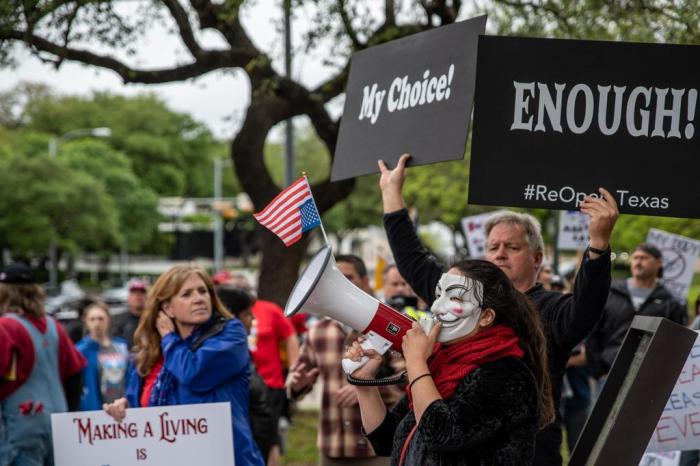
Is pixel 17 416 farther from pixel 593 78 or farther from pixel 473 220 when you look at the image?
pixel 473 220

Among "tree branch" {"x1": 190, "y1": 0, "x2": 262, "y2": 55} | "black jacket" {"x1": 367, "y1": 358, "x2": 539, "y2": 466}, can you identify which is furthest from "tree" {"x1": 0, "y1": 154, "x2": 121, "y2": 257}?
"black jacket" {"x1": 367, "y1": 358, "x2": 539, "y2": 466}

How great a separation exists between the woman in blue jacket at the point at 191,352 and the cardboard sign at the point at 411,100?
997mm

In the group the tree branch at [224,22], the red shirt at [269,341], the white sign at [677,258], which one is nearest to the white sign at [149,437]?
the red shirt at [269,341]

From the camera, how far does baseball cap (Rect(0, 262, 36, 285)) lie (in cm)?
593

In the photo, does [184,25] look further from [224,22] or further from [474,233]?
[474,233]

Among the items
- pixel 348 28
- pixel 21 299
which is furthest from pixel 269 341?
pixel 348 28

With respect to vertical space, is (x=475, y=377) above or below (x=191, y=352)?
above

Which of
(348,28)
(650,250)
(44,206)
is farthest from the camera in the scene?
(44,206)

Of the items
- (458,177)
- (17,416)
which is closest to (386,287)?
(17,416)

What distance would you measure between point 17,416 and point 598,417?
3.44 meters

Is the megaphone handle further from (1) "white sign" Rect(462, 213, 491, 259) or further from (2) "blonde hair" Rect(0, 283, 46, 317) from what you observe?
(1) "white sign" Rect(462, 213, 491, 259)

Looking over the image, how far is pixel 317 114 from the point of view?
408 inches

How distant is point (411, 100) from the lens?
3934 mm

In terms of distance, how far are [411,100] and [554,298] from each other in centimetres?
97
